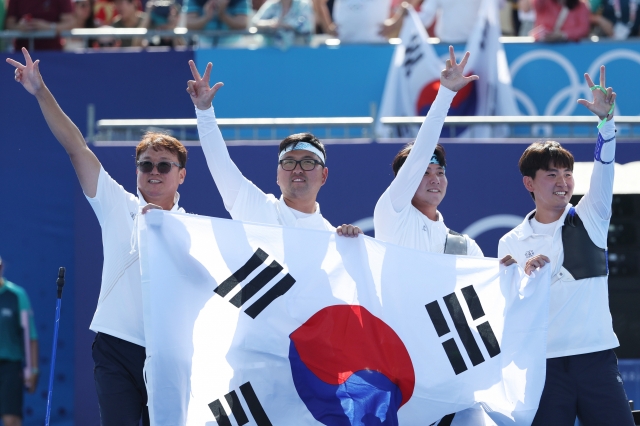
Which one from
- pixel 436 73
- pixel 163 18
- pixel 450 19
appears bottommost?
pixel 436 73

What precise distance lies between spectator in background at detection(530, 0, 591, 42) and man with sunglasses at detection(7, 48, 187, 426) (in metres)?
5.09

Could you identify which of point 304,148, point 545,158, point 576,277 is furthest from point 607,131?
point 304,148

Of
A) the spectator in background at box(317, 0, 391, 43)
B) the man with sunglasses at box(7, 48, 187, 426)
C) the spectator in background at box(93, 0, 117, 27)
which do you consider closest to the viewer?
the man with sunglasses at box(7, 48, 187, 426)

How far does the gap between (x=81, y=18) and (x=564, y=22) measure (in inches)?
188

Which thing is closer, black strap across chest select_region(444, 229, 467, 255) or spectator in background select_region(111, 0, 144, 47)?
black strap across chest select_region(444, 229, 467, 255)

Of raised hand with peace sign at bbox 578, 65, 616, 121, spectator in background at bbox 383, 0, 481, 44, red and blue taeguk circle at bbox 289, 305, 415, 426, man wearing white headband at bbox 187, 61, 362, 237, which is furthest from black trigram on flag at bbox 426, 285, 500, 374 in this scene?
spectator in background at bbox 383, 0, 481, 44

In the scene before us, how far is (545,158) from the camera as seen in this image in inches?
199

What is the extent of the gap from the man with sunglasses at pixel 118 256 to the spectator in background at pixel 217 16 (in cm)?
419

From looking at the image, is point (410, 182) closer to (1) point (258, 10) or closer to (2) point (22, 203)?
(2) point (22, 203)

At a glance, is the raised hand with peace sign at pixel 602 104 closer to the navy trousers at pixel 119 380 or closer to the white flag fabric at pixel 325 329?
the white flag fabric at pixel 325 329

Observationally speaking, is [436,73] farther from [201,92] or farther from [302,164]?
[201,92]

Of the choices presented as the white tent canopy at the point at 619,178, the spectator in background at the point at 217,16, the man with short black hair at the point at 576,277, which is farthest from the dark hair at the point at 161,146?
the spectator in background at the point at 217,16

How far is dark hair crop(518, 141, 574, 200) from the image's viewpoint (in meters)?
5.02

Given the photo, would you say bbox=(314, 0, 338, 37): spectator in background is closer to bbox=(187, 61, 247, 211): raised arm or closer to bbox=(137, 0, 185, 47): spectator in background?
bbox=(137, 0, 185, 47): spectator in background
